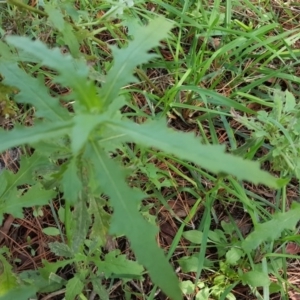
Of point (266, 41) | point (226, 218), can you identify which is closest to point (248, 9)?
point (266, 41)

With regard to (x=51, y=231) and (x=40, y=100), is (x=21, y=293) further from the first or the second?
(x=40, y=100)

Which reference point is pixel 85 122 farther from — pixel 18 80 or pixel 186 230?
pixel 186 230

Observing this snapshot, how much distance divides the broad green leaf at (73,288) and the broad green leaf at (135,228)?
2.74 feet

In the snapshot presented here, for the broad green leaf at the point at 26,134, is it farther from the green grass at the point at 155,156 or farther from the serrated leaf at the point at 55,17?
the serrated leaf at the point at 55,17

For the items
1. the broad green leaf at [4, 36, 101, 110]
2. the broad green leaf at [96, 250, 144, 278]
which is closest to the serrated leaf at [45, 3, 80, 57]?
the broad green leaf at [4, 36, 101, 110]

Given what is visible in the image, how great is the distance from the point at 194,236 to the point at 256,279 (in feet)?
1.07

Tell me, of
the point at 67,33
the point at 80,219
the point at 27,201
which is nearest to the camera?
the point at 80,219

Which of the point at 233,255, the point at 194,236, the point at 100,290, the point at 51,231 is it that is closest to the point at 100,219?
the point at 100,290

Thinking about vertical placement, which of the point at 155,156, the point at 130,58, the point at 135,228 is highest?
the point at 130,58

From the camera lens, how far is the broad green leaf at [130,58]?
1.37m

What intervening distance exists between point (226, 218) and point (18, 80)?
128cm

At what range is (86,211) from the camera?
1609 millimetres

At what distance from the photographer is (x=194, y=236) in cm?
223

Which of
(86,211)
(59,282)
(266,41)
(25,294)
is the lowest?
(59,282)
